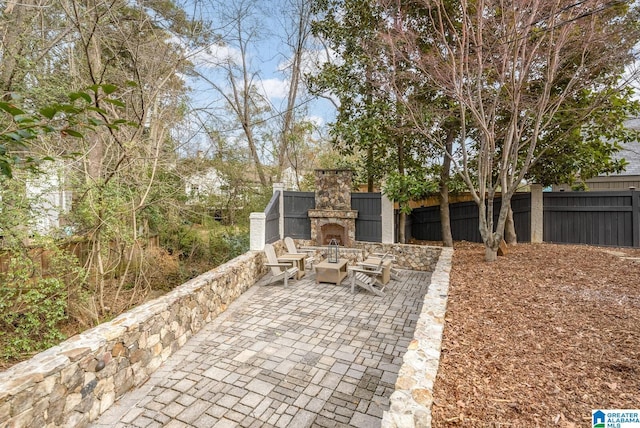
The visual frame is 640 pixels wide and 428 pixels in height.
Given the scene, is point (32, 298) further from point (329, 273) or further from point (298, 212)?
point (298, 212)

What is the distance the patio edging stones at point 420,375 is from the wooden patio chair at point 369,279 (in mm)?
2261

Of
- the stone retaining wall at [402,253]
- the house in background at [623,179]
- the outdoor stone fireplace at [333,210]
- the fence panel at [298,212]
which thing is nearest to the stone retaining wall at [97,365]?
the stone retaining wall at [402,253]

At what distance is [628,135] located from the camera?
321 inches

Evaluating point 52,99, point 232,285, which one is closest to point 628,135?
point 232,285

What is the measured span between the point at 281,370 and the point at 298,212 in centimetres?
690

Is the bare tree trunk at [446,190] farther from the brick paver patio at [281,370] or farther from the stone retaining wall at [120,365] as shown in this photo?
the stone retaining wall at [120,365]

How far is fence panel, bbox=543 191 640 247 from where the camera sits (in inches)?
331

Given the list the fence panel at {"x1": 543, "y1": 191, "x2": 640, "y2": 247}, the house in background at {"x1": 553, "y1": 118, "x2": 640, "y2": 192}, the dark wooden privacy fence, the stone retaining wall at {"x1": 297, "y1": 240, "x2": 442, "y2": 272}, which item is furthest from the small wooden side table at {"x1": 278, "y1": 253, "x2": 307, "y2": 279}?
the house in background at {"x1": 553, "y1": 118, "x2": 640, "y2": 192}

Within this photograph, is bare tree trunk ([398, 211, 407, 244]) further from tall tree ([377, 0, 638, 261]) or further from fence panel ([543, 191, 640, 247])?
fence panel ([543, 191, 640, 247])

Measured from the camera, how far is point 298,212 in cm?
1049

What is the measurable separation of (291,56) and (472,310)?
12.3m

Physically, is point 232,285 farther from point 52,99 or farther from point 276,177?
point 276,177

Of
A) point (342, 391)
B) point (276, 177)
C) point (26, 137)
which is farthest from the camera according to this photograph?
point (276, 177)

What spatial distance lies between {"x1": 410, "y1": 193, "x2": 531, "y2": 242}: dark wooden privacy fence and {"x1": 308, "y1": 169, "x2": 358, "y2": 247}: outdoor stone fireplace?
2.56m
